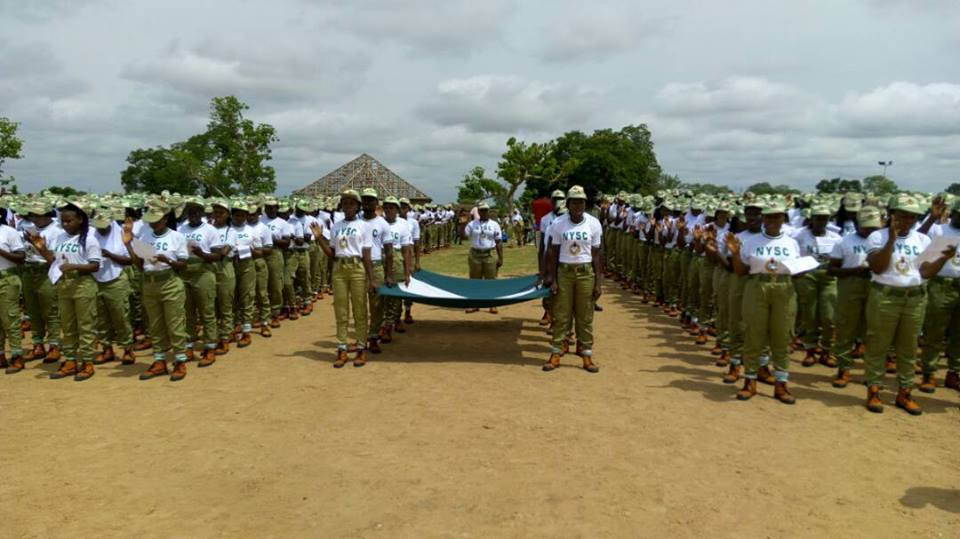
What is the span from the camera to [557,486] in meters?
4.80

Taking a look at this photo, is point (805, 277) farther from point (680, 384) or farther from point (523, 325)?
point (523, 325)

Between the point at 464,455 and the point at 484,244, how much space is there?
6466 millimetres

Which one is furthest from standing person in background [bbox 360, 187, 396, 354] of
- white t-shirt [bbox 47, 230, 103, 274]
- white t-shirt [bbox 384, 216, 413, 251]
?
white t-shirt [bbox 47, 230, 103, 274]

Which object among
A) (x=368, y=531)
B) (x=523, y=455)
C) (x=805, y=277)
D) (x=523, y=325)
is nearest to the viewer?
(x=368, y=531)

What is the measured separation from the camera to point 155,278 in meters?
7.65

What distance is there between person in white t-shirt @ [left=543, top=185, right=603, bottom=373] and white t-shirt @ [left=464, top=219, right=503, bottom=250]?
3295 millimetres

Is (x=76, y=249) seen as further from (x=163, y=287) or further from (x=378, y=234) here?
(x=378, y=234)

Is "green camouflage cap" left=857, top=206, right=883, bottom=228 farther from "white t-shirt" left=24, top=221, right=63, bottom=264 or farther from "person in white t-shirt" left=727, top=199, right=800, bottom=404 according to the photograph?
"white t-shirt" left=24, top=221, right=63, bottom=264

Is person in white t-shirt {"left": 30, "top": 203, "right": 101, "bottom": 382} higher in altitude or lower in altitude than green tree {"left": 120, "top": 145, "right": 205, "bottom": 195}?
lower

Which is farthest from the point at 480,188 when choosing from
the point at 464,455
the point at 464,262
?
the point at 464,455

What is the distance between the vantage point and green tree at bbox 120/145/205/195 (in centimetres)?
4347

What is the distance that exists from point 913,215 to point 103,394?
9.07m

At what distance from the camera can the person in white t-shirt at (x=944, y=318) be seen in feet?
23.0

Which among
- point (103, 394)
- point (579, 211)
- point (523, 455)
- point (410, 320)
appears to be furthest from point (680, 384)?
point (103, 394)
